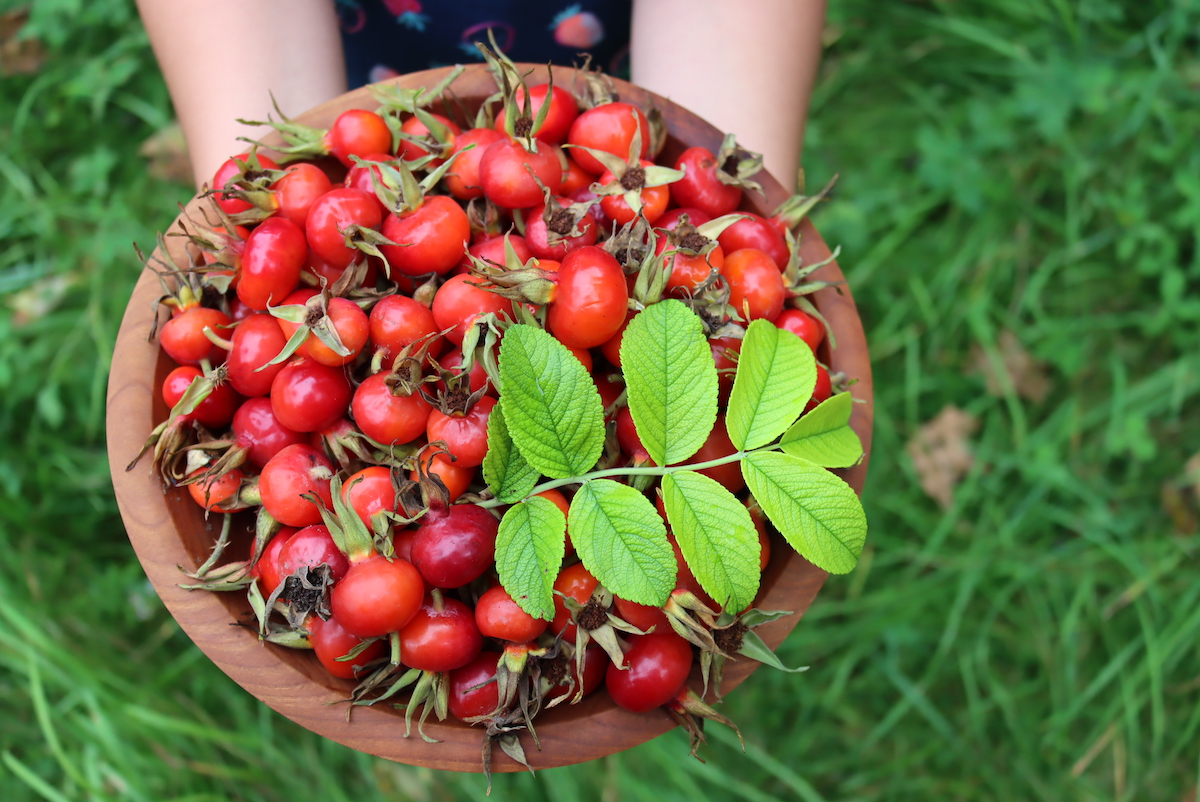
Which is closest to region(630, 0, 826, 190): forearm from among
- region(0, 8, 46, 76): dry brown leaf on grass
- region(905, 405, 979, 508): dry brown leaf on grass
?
region(905, 405, 979, 508): dry brown leaf on grass

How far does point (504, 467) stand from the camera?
119 cm

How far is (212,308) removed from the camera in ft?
4.59

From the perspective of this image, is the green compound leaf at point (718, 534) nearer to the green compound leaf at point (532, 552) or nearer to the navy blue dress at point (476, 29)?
the green compound leaf at point (532, 552)

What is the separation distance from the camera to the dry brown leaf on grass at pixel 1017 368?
2986 millimetres

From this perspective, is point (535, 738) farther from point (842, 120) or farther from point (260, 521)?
point (842, 120)

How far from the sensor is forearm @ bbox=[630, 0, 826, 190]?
1.72 metres

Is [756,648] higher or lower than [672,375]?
lower

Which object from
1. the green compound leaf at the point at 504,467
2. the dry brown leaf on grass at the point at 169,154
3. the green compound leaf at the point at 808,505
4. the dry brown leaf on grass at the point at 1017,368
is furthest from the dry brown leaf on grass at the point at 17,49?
the dry brown leaf on grass at the point at 1017,368

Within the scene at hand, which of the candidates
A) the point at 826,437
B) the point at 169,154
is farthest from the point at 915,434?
the point at 169,154

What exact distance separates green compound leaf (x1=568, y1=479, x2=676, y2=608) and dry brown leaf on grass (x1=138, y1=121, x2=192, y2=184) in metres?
2.51

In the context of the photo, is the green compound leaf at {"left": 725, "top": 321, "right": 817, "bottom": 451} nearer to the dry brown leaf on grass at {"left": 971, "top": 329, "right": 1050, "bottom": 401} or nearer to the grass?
the grass

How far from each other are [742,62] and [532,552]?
3.84ft

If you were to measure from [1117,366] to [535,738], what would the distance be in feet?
8.71

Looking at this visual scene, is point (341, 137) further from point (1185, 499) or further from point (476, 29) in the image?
point (1185, 499)
